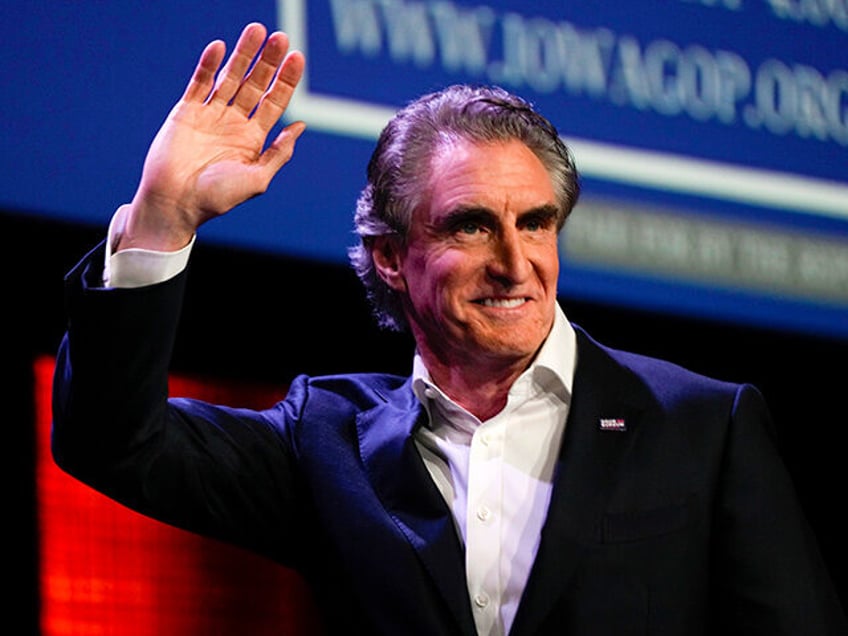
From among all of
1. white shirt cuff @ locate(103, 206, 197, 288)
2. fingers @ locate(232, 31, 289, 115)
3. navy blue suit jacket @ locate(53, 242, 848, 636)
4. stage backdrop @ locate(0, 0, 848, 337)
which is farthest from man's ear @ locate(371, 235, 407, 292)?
stage backdrop @ locate(0, 0, 848, 337)

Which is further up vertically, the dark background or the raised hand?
the raised hand

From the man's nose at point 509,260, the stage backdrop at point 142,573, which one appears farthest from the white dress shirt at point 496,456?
the stage backdrop at point 142,573

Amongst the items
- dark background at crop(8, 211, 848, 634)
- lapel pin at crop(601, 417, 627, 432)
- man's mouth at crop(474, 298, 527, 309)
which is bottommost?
dark background at crop(8, 211, 848, 634)

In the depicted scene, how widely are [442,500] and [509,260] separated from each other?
1.05 ft

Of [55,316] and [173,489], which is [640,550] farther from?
[55,316]

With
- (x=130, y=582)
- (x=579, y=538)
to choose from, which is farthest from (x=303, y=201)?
(x=579, y=538)

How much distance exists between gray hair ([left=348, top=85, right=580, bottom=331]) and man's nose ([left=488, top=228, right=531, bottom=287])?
0.10m

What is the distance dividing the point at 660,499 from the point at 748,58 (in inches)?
63.2

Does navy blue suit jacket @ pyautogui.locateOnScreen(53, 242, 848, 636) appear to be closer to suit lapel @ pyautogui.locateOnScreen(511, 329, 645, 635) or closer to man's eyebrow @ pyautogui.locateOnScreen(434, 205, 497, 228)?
suit lapel @ pyautogui.locateOnScreen(511, 329, 645, 635)

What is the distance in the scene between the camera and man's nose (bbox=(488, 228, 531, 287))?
6.73ft

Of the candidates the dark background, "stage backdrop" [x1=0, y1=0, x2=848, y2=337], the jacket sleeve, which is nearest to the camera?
the jacket sleeve

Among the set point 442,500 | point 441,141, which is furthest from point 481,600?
point 441,141

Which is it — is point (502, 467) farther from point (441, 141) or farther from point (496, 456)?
point (441, 141)

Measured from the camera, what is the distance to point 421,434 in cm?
212
